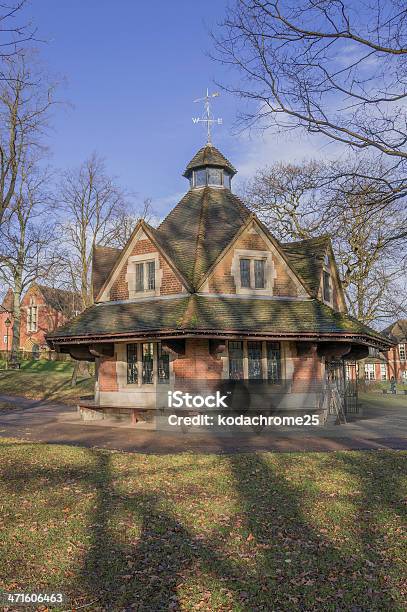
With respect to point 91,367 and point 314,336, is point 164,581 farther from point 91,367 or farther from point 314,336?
point 91,367

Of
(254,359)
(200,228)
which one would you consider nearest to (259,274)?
(254,359)

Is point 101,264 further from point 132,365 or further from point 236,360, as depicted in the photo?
point 236,360

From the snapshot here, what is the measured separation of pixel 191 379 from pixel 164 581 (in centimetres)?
1053

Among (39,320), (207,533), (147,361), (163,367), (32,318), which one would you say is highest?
(32,318)

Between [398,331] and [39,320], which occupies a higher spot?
[39,320]

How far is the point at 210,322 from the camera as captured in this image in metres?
14.9

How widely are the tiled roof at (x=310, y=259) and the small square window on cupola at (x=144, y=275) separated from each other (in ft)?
16.6

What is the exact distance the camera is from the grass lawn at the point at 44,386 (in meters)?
28.3

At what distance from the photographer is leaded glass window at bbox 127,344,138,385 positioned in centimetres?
1752

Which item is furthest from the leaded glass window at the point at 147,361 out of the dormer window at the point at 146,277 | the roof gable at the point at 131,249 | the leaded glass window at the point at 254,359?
the leaded glass window at the point at 254,359

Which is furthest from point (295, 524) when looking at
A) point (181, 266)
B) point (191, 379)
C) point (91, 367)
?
point (91, 367)

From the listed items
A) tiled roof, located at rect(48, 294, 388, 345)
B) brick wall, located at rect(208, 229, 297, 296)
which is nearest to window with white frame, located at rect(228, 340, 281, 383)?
tiled roof, located at rect(48, 294, 388, 345)

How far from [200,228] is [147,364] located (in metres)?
6.00

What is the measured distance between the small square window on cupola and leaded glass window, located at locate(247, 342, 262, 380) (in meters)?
3.78
